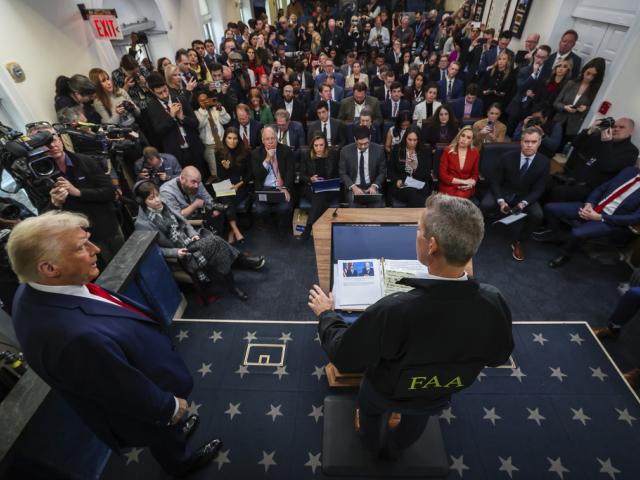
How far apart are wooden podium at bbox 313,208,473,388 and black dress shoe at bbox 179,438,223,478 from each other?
2.81 ft

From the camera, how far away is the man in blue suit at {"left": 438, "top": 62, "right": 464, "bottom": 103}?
5.88m

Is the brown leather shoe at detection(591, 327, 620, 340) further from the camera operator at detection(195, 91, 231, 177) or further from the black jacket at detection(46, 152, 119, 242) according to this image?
the camera operator at detection(195, 91, 231, 177)

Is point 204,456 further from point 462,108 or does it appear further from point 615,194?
point 462,108

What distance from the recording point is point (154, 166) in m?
3.73

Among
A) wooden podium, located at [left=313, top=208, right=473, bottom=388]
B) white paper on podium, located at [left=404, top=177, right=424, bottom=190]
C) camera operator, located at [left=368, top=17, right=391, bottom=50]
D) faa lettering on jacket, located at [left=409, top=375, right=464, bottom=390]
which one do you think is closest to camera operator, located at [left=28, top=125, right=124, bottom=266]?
wooden podium, located at [left=313, top=208, right=473, bottom=388]

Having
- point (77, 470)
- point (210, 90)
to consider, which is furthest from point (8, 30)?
point (77, 470)

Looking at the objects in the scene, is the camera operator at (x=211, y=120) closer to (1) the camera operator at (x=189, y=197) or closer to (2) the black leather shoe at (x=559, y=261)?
(1) the camera operator at (x=189, y=197)

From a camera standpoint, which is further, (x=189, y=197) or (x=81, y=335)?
(x=189, y=197)

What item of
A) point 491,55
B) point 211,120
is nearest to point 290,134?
point 211,120

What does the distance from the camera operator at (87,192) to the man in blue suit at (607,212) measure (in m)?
4.55

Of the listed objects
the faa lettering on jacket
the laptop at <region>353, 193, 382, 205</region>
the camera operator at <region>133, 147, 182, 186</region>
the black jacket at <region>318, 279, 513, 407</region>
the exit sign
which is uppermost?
the exit sign

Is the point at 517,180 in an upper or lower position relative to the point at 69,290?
lower

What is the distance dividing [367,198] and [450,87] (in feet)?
11.4

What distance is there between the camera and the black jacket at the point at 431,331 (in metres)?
1.17
